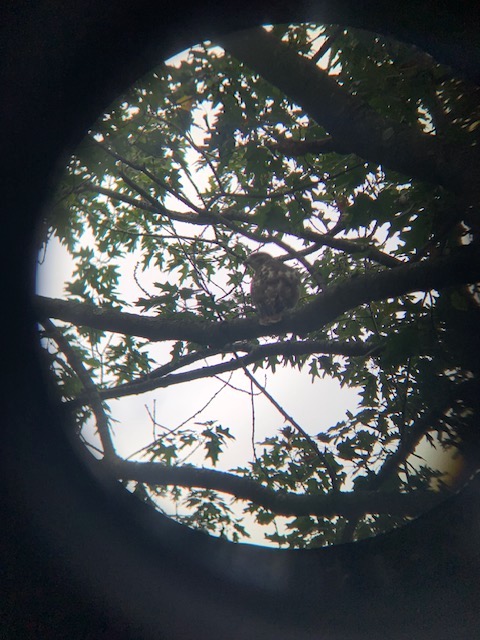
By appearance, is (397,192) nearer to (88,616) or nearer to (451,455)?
(451,455)

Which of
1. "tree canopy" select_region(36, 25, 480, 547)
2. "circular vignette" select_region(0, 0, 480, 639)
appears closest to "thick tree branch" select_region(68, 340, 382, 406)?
"tree canopy" select_region(36, 25, 480, 547)

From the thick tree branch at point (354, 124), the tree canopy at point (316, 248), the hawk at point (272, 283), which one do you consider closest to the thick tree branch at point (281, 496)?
the tree canopy at point (316, 248)

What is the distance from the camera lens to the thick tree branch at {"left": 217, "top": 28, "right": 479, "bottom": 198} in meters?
2.29

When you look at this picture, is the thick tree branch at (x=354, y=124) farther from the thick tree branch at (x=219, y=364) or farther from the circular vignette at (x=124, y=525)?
the thick tree branch at (x=219, y=364)

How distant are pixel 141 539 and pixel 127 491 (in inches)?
12.2

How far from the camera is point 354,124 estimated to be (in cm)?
246

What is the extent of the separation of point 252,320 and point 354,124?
4.54 feet

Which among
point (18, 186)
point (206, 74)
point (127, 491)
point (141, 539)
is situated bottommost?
point (141, 539)

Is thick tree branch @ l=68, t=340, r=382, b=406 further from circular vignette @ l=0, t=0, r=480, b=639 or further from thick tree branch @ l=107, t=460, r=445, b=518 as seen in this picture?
circular vignette @ l=0, t=0, r=480, b=639

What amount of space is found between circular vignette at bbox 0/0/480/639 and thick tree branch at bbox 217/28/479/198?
412mm

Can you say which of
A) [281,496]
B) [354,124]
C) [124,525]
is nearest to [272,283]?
[354,124]

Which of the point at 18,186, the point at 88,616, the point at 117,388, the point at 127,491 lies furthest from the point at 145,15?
the point at 117,388

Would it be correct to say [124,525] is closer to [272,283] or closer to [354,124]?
[354,124]

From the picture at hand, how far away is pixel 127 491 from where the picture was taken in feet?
6.38
